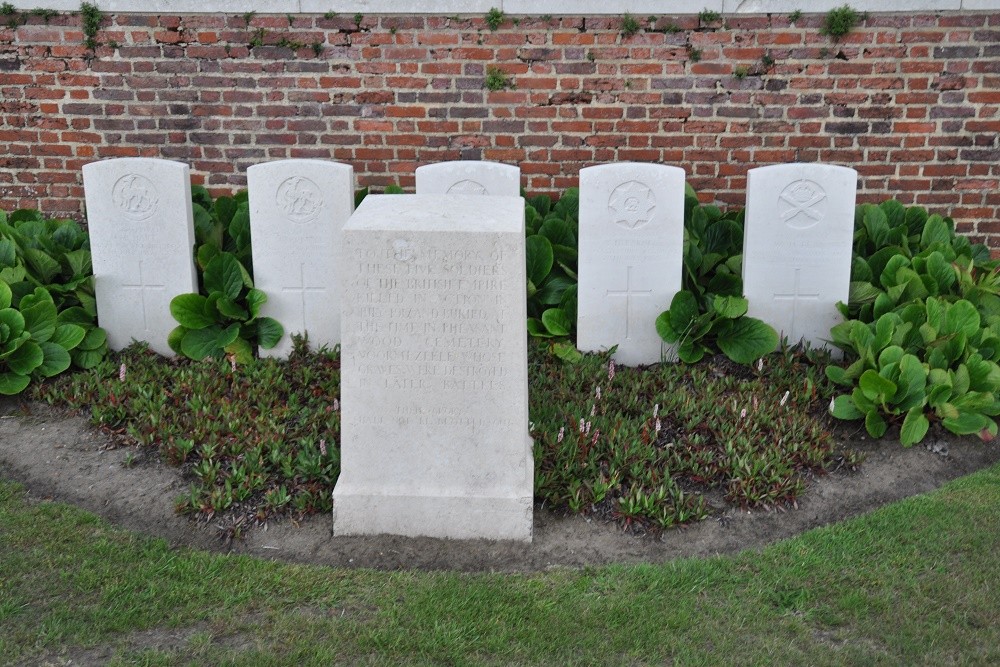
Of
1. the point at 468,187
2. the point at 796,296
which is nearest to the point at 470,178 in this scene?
the point at 468,187

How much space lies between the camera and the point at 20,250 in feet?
18.7

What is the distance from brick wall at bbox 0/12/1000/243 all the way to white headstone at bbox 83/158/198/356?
1.55m

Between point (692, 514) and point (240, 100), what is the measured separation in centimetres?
454

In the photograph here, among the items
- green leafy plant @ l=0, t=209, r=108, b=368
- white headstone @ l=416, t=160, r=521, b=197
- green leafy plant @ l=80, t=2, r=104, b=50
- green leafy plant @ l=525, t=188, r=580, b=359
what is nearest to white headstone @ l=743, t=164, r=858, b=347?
green leafy plant @ l=525, t=188, r=580, b=359

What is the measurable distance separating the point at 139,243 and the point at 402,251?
8.03 feet

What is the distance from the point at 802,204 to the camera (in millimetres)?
5504

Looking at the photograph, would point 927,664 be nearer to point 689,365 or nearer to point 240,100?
point 689,365

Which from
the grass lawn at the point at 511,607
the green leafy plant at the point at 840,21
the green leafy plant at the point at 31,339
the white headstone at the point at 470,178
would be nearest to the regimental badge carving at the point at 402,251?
the grass lawn at the point at 511,607

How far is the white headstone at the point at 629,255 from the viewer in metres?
5.45

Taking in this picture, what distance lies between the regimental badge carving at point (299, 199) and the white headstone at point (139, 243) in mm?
580

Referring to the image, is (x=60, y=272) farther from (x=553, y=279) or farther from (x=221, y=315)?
(x=553, y=279)

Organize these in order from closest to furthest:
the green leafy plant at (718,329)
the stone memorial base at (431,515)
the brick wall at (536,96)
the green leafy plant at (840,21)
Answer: the stone memorial base at (431,515) < the green leafy plant at (718,329) < the green leafy plant at (840,21) < the brick wall at (536,96)

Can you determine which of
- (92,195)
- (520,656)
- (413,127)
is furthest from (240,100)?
(520,656)

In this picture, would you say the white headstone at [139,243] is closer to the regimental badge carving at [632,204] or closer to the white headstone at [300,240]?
the white headstone at [300,240]
